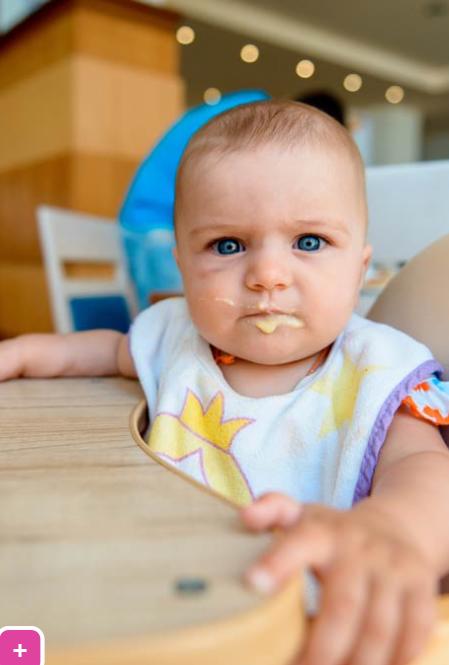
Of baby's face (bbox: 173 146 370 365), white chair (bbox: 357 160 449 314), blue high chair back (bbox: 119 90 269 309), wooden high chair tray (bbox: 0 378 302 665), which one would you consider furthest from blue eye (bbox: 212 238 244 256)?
blue high chair back (bbox: 119 90 269 309)

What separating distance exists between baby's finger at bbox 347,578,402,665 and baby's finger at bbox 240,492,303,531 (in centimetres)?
6

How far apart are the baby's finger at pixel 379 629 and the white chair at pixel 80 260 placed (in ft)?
5.76

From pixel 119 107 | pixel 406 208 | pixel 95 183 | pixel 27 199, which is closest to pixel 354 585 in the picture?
pixel 406 208

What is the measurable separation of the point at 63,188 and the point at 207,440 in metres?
2.82

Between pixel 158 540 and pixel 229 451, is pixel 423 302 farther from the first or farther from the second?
pixel 158 540

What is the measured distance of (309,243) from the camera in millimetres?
676

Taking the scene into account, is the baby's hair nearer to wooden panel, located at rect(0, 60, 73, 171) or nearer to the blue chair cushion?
the blue chair cushion

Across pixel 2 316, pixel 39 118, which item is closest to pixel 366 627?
pixel 39 118

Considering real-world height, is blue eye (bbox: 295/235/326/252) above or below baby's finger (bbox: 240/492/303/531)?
above

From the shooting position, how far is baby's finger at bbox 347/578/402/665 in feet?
1.04

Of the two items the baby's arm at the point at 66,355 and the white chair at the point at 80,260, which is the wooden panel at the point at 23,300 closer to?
the white chair at the point at 80,260

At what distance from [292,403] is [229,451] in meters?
0.07

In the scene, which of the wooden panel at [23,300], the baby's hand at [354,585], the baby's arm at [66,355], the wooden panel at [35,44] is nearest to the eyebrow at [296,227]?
the baby's arm at [66,355]

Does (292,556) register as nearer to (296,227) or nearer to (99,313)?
(296,227)
